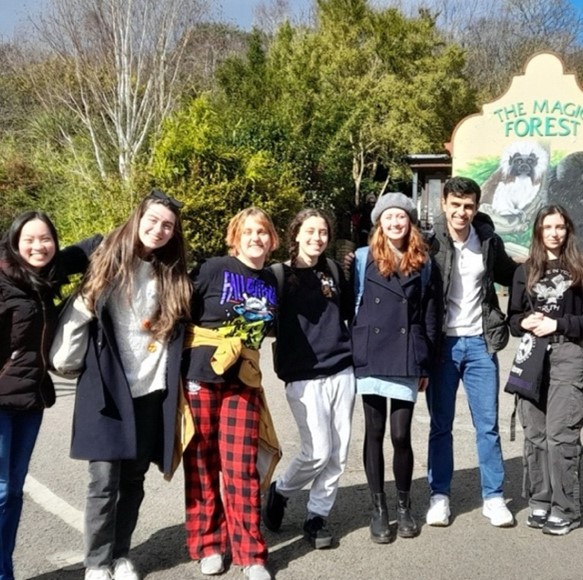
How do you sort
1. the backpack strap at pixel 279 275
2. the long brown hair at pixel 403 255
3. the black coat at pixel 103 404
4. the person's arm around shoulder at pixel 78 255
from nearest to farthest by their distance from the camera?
1. the black coat at pixel 103 404
2. the person's arm around shoulder at pixel 78 255
3. the backpack strap at pixel 279 275
4. the long brown hair at pixel 403 255

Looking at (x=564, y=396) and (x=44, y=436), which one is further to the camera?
(x=44, y=436)

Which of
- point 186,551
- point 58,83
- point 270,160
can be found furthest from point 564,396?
point 58,83

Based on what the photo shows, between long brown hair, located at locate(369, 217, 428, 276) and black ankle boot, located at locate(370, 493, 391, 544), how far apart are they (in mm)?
1198

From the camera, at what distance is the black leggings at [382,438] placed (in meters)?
3.99

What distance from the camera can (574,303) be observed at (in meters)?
4.16

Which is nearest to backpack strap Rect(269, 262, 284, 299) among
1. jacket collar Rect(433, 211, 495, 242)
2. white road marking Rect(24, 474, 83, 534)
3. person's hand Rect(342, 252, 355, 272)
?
person's hand Rect(342, 252, 355, 272)

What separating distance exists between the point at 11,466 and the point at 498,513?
256cm

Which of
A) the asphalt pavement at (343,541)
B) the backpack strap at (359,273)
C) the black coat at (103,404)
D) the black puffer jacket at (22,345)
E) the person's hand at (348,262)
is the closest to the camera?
the black puffer jacket at (22,345)

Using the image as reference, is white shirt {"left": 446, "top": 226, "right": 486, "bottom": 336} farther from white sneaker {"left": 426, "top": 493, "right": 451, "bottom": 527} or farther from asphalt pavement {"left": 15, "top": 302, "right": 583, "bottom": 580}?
asphalt pavement {"left": 15, "top": 302, "right": 583, "bottom": 580}

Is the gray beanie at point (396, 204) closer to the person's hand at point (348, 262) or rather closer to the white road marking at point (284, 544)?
the person's hand at point (348, 262)


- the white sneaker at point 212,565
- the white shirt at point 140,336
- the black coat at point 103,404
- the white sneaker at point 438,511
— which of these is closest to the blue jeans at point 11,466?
the black coat at point 103,404

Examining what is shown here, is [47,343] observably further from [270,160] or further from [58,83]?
[58,83]

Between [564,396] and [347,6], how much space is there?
23.7 m

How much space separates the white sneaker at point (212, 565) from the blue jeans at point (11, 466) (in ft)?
2.82
